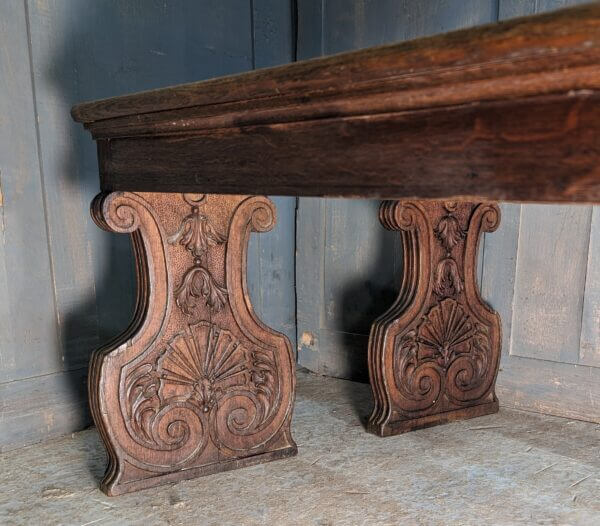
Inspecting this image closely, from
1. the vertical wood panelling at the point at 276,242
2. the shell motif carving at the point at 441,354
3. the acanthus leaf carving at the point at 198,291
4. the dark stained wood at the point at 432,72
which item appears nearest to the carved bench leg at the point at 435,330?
the shell motif carving at the point at 441,354

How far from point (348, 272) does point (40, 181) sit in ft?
2.93

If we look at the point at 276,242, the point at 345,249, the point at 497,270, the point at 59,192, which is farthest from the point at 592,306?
the point at 59,192

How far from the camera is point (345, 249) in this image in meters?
1.77

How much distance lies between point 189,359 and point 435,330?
607mm

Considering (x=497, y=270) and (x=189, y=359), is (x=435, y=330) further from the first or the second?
(x=189, y=359)

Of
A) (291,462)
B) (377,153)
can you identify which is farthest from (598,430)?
(377,153)

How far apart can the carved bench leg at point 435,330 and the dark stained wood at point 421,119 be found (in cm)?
60

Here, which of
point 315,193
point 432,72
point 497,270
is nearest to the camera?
point 432,72

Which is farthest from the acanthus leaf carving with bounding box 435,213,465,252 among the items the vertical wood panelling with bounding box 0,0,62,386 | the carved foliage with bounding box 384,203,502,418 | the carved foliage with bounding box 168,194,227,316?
the vertical wood panelling with bounding box 0,0,62,386

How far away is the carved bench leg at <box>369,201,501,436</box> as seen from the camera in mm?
1364

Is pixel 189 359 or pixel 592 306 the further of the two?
pixel 592 306

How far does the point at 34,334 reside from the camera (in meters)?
1.31

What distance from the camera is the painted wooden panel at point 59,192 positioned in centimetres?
126

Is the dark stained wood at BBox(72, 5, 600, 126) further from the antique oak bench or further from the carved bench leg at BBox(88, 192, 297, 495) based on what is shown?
the carved bench leg at BBox(88, 192, 297, 495)
